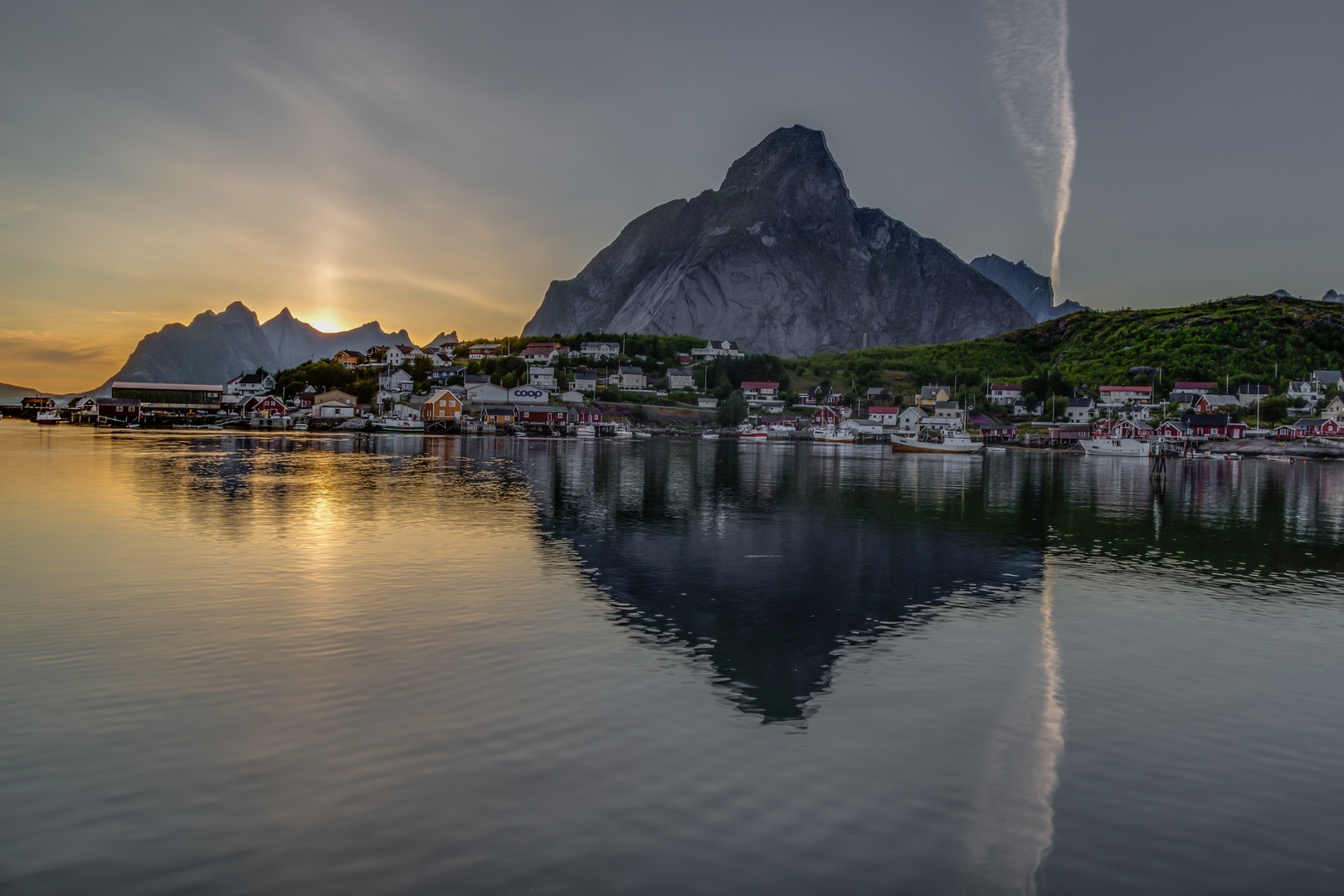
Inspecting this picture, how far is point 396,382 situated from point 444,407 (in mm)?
30636

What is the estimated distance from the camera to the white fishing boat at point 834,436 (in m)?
134

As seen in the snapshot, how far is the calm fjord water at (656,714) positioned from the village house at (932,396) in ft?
463

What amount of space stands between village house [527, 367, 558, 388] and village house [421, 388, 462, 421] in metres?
26.2

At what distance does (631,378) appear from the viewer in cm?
16762

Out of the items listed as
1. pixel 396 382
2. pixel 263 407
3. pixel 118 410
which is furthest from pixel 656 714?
pixel 118 410

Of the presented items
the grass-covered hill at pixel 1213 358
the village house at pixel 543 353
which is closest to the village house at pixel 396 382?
the village house at pixel 543 353

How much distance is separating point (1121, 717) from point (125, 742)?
13.1m

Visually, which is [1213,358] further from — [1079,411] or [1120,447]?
[1120,447]

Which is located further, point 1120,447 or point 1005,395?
point 1005,395

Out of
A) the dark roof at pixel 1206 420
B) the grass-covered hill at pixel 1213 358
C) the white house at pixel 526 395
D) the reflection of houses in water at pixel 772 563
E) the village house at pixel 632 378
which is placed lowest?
the reflection of houses in water at pixel 772 563

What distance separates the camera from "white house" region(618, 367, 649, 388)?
167250 millimetres

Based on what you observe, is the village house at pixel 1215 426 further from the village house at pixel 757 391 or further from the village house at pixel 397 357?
the village house at pixel 397 357

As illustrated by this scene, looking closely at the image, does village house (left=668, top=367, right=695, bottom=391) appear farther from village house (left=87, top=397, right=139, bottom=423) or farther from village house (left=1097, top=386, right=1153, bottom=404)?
village house (left=87, top=397, right=139, bottom=423)

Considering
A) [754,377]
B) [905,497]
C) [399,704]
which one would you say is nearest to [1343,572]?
[905,497]
